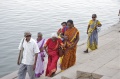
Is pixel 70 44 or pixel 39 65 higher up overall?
pixel 70 44

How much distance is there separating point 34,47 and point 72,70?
1.09 m

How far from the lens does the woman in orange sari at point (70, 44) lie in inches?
296

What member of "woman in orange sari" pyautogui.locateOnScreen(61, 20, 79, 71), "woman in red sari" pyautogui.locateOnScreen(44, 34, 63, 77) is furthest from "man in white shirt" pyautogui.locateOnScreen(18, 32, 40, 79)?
"woman in orange sari" pyautogui.locateOnScreen(61, 20, 79, 71)

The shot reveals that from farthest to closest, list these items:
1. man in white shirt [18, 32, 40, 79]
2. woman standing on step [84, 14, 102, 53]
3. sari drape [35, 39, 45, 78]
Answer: woman standing on step [84, 14, 102, 53], sari drape [35, 39, 45, 78], man in white shirt [18, 32, 40, 79]

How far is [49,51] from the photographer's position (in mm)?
7156

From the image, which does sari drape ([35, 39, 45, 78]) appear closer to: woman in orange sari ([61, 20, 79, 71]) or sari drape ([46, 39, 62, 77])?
sari drape ([46, 39, 62, 77])

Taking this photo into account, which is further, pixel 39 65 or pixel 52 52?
pixel 39 65

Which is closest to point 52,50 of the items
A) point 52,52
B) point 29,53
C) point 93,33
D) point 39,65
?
point 52,52

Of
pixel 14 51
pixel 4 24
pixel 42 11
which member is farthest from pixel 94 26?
pixel 42 11

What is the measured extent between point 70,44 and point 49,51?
0.75 m

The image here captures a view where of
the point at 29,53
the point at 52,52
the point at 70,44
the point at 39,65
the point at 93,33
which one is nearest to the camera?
the point at 29,53

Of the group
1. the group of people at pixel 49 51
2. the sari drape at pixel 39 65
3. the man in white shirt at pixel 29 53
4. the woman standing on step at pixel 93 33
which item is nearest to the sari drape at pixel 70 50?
the group of people at pixel 49 51

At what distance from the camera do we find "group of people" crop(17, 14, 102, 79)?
21.0 feet

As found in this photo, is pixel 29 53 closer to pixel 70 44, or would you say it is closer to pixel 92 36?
pixel 70 44
